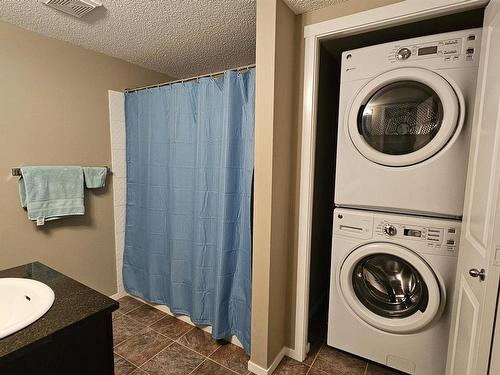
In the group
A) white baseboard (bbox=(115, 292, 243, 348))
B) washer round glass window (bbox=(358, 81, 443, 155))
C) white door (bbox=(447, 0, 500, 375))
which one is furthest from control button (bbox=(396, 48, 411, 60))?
white baseboard (bbox=(115, 292, 243, 348))

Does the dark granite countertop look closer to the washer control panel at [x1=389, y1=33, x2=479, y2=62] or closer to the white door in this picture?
the white door

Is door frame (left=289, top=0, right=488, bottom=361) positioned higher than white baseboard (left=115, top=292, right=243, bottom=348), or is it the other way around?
door frame (left=289, top=0, right=488, bottom=361)

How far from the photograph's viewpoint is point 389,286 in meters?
1.54

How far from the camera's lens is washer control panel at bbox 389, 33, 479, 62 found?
121cm

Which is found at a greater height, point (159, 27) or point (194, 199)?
point (159, 27)

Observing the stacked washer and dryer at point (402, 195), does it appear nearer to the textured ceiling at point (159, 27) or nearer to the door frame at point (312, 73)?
the door frame at point (312, 73)

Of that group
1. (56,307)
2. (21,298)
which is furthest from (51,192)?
(56,307)

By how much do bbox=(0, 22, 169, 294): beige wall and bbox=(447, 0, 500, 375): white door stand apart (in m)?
2.48

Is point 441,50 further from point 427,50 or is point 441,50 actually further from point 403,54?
point 403,54

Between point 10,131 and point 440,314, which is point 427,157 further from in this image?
point 10,131

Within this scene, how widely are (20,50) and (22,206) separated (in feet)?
3.47

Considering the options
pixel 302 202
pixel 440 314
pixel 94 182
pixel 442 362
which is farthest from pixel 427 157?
pixel 94 182

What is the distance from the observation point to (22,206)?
181cm

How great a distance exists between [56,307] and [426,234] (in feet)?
5.39
